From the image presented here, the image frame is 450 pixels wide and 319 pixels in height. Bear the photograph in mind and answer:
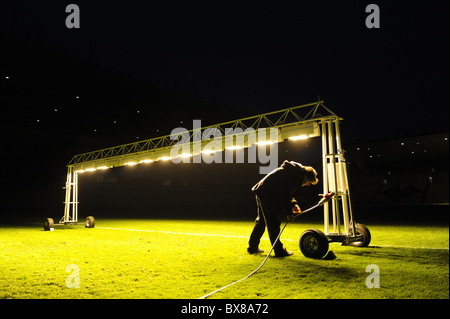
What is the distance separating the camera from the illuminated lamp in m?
9.27

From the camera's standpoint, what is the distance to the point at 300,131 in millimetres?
9805

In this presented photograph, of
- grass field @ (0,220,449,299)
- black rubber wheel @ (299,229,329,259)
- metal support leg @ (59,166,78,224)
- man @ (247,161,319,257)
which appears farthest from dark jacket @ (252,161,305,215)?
metal support leg @ (59,166,78,224)

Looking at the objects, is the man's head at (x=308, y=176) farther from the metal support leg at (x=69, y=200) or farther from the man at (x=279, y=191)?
the metal support leg at (x=69, y=200)

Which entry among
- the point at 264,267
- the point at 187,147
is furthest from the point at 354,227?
the point at 187,147

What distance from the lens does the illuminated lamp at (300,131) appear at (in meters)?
9.27

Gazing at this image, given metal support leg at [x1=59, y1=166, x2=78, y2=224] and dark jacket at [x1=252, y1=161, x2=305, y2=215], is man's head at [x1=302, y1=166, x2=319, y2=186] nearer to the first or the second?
dark jacket at [x1=252, y1=161, x2=305, y2=215]

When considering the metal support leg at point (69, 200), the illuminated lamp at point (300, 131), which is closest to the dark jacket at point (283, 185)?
the illuminated lamp at point (300, 131)

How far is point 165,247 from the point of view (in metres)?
9.02

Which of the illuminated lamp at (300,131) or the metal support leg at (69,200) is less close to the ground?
the illuminated lamp at (300,131)

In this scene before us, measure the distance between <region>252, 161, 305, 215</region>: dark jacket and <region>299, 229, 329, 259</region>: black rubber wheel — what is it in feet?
2.52

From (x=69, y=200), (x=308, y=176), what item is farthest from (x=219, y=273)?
(x=69, y=200)

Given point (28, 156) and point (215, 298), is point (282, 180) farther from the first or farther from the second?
point (28, 156)

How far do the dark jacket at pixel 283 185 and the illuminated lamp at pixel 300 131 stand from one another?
8.95 ft

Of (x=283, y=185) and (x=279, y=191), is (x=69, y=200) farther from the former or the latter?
(x=283, y=185)
